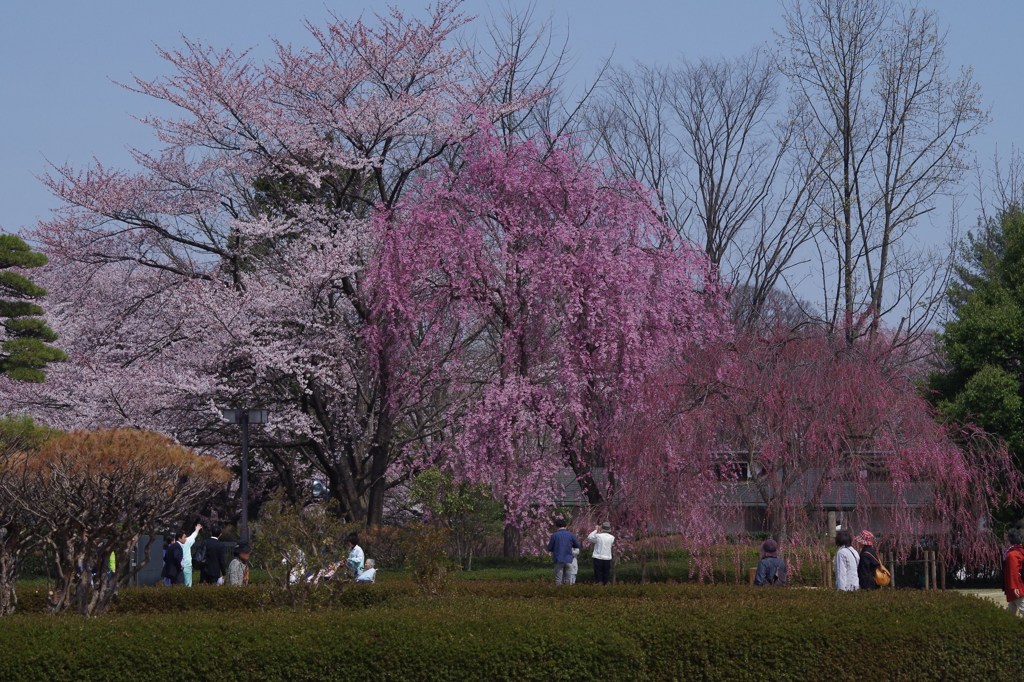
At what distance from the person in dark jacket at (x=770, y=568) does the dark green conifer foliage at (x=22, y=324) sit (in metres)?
16.5

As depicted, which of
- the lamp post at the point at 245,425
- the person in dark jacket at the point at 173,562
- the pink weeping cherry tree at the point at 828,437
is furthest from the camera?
the lamp post at the point at 245,425

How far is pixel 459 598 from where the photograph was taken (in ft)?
39.5

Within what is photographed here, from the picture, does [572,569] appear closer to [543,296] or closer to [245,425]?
[543,296]

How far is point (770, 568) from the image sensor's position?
577 inches

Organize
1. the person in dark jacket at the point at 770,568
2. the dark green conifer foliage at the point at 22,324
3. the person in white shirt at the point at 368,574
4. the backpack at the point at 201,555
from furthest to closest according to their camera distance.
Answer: the dark green conifer foliage at the point at 22,324
the backpack at the point at 201,555
the person in white shirt at the point at 368,574
the person in dark jacket at the point at 770,568

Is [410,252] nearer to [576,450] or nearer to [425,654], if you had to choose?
[576,450]

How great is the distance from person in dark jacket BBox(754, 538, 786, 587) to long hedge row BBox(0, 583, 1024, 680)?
3.47 meters

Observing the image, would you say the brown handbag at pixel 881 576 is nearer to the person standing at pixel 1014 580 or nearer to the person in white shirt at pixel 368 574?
the person standing at pixel 1014 580

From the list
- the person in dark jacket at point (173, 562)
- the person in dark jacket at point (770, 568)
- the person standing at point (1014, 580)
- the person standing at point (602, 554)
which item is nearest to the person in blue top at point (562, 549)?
the person standing at point (602, 554)

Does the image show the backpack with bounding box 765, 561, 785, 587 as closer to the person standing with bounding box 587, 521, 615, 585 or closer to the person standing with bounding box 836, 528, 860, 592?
the person standing with bounding box 836, 528, 860, 592

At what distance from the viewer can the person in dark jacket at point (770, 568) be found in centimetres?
1448

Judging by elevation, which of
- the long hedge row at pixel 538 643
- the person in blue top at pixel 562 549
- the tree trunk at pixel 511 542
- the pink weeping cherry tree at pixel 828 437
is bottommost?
the long hedge row at pixel 538 643

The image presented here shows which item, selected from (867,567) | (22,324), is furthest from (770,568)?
(22,324)

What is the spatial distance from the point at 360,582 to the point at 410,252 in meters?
10.3
